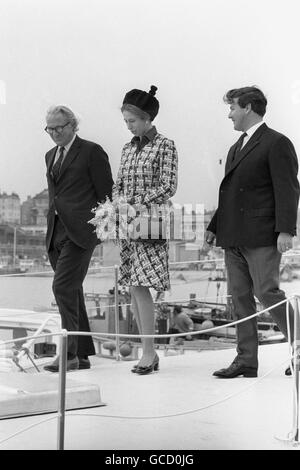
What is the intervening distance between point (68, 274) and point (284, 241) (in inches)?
31.1

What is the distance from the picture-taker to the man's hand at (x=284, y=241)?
238cm

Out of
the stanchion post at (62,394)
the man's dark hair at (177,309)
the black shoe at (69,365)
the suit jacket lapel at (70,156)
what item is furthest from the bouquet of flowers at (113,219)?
the man's dark hair at (177,309)

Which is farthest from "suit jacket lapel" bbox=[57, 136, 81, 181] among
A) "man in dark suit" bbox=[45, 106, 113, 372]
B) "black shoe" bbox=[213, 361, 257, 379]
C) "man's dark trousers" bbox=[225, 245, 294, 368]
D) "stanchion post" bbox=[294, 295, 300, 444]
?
"stanchion post" bbox=[294, 295, 300, 444]

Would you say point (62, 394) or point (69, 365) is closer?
point (62, 394)

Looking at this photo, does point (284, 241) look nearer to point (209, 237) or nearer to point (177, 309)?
point (209, 237)

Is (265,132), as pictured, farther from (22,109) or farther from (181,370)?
(22,109)

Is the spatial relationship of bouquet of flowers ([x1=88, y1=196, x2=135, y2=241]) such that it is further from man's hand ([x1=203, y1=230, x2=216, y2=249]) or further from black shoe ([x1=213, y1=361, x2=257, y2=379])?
black shoe ([x1=213, y1=361, x2=257, y2=379])

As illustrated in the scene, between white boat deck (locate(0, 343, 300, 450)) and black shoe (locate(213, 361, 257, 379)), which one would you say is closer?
white boat deck (locate(0, 343, 300, 450))

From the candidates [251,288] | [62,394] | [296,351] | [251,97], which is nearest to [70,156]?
[251,97]

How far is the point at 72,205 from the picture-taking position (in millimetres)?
2691

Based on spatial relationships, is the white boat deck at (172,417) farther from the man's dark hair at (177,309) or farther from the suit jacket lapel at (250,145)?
the man's dark hair at (177,309)

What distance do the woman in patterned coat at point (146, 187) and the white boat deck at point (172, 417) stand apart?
0.22 m

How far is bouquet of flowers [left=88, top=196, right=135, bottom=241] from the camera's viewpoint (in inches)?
99.3

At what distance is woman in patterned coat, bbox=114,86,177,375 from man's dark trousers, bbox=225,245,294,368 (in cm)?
24
